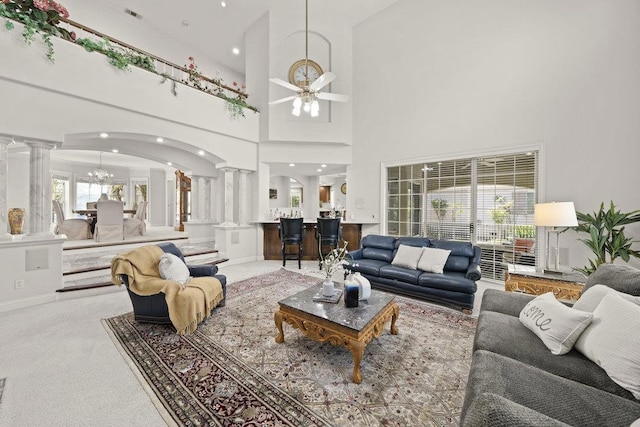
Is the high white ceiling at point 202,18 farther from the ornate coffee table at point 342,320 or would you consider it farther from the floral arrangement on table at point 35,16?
the ornate coffee table at point 342,320

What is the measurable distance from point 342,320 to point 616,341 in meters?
1.61

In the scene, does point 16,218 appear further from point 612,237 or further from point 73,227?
point 612,237

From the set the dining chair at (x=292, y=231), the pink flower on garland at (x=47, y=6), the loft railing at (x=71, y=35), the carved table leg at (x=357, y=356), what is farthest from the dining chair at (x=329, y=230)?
the pink flower on garland at (x=47, y=6)

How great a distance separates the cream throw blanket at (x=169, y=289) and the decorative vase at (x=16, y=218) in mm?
3343

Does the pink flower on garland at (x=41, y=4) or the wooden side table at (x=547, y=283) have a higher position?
the pink flower on garland at (x=41, y=4)

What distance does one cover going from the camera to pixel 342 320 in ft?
6.97

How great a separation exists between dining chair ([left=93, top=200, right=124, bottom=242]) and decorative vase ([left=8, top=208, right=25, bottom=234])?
6.40 feet

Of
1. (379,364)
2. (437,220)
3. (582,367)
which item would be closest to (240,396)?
(379,364)

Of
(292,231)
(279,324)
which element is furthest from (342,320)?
(292,231)

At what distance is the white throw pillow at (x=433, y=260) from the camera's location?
3.59 metres

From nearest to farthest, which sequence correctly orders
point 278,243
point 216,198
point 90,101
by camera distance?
point 90,101, point 278,243, point 216,198

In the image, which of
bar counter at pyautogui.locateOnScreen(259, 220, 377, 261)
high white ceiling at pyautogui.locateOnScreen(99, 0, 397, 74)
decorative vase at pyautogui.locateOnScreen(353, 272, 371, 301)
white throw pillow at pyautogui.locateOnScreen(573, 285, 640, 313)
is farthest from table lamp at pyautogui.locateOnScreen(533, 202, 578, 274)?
high white ceiling at pyautogui.locateOnScreen(99, 0, 397, 74)

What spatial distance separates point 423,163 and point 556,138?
80.3 inches

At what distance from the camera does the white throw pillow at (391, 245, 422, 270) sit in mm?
3812
